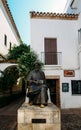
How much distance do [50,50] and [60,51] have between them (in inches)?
28.6

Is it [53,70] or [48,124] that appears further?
[53,70]

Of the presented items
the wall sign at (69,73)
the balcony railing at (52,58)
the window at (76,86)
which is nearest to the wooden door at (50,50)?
the balcony railing at (52,58)

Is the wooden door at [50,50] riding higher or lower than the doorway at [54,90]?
higher

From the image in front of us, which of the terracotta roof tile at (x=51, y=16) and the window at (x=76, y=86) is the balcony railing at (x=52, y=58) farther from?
the terracotta roof tile at (x=51, y=16)

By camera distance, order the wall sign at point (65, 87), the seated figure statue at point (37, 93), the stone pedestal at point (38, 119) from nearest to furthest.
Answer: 1. the stone pedestal at point (38, 119)
2. the seated figure statue at point (37, 93)
3. the wall sign at point (65, 87)

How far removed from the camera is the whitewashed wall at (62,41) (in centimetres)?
1450

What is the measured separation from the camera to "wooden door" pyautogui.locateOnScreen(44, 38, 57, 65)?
14.8 meters

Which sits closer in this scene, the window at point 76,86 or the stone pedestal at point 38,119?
the stone pedestal at point 38,119

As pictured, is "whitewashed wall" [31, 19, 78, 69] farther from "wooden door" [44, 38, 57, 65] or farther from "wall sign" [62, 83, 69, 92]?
"wall sign" [62, 83, 69, 92]

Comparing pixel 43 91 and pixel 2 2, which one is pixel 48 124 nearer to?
pixel 43 91

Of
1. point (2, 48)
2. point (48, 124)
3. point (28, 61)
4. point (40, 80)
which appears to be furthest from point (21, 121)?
point (2, 48)

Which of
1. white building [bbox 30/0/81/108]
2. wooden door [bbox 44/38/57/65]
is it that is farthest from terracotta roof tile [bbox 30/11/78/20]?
wooden door [bbox 44/38/57/65]

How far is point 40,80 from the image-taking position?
7.28 m

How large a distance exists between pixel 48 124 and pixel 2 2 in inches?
588
